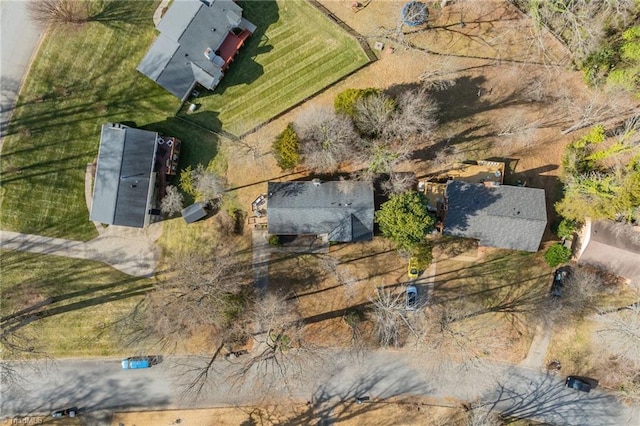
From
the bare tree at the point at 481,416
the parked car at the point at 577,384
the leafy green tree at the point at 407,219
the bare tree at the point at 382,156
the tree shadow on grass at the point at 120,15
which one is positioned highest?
the tree shadow on grass at the point at 120,15

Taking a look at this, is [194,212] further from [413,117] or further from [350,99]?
[413,117]

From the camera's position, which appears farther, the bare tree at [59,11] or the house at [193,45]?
the bare tree at [59,11]

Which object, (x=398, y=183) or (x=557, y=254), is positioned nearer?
(x=398, y=183)

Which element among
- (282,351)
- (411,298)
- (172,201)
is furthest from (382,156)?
(282,351)

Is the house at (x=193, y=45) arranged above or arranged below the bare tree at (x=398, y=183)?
above

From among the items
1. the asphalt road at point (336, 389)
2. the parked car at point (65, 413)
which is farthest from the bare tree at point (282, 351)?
the parked car at point (65, 413)

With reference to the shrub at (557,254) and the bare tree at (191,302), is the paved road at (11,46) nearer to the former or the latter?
the bare tree at (191,302)
